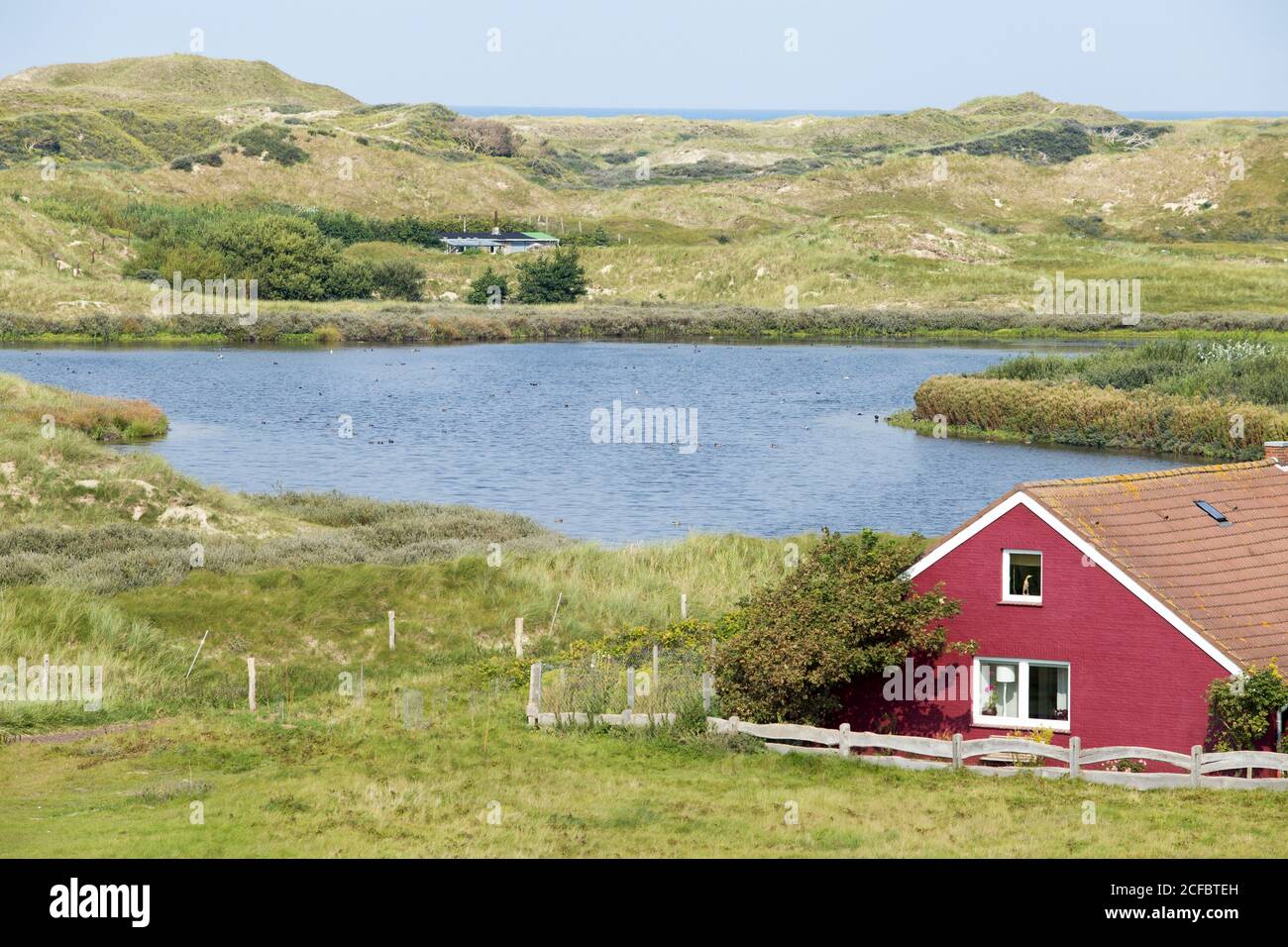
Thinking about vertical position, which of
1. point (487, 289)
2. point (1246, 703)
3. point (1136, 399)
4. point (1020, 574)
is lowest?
point (1246, 703)

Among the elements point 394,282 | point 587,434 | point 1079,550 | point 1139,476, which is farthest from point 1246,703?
point 394,282

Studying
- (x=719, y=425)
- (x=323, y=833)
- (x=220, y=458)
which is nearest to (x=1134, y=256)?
(x=719, y=425)

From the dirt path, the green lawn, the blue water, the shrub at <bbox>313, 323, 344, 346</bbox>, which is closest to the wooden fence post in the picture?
the green lawn

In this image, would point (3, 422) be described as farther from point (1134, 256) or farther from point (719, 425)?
point (1134, 256)

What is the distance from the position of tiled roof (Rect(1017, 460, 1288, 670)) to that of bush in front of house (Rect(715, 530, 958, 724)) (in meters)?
3.03

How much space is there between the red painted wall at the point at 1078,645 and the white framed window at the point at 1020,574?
0.14 meters

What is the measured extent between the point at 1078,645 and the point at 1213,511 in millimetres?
5291

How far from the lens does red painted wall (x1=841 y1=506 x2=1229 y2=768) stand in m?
28.1

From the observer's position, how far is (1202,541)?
3117cm

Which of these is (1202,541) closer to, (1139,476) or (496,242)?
(1139,476)

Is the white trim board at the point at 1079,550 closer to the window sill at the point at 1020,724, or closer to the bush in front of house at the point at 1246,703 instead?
the bush in front of house at the point at 1246,703

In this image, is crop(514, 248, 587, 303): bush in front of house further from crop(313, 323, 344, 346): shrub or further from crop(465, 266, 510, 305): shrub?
crop(313, 323, 344, 346): shrub

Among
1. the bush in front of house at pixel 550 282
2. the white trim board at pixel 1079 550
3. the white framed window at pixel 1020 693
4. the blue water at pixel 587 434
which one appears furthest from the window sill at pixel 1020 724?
the bush in front of house at pixel 550 282

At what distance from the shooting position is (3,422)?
5541 centimetres
